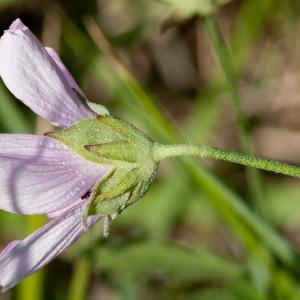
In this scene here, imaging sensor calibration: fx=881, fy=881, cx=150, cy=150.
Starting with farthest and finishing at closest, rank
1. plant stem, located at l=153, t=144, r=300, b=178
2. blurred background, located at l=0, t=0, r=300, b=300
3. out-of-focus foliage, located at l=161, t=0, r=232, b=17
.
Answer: blurred background, located at l=0, t=0, r=300, b=300
out-of-focus foliage, located at l=161, t=0, r=232, b=17
plant stem, located at l=153, t=144, r=300, b=178

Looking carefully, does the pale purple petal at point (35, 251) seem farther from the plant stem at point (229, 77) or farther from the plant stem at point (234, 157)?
the plant stem at point (229, 77)

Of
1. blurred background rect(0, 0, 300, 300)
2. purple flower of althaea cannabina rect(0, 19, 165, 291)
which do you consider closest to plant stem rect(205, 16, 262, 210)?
blurred background rect(0, 0, 300, 300)

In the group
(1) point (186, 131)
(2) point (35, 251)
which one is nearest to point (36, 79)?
(2) point (35, 251)

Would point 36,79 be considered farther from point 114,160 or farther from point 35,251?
point 35,251

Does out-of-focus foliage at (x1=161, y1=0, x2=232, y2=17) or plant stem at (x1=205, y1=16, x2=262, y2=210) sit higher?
out-of-focus foliage at (x1=161, y1=0, x2=232, y2=17)

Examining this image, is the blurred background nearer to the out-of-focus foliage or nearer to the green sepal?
the out-of-focus foliage

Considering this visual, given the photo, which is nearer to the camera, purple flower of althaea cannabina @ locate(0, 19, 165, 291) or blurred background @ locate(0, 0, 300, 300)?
purple flower of althaea cannabina @ locate(0, 19, 165, 291)

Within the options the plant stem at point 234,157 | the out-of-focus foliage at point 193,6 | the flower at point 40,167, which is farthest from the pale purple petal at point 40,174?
the out-of-focus foliage at point 193,6
